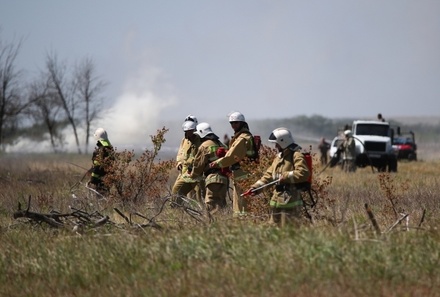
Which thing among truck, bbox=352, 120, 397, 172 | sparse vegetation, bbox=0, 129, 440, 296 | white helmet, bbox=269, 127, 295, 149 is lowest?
truck, bbox=352, 120, 397, 172

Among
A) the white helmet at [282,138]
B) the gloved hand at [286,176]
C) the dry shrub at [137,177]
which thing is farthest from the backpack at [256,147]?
the dry shrub at [137,177]

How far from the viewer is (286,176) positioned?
1134cm

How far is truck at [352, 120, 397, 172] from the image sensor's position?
3494 cm

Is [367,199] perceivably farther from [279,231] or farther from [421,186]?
[279,231]

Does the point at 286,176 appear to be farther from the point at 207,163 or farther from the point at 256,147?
the point at 207,163

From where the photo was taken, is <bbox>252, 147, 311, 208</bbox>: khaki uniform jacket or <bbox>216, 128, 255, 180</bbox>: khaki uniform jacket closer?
<bbox>252, 147, 311, 208</bbox>: khaki uniform jacket

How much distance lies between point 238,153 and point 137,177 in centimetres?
378

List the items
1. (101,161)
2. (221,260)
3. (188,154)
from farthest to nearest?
(101,161)
(188,154)
(221,260)

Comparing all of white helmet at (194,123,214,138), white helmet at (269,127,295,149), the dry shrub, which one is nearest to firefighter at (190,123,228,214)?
white helmet at (194,123,214,138)

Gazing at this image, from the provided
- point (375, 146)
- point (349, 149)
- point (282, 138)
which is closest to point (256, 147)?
point (282, 138)

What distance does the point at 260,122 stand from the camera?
130375 millimetres

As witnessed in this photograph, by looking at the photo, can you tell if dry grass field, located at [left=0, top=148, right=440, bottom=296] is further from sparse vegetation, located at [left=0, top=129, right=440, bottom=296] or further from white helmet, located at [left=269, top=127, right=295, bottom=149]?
white helmet, located at [left=269, top=127, right=295, bottom=149]

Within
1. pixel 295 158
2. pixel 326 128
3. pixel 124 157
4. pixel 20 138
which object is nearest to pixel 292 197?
pixel 295 158

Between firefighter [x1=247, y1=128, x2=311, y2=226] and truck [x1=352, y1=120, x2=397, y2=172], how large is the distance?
72.8ft
